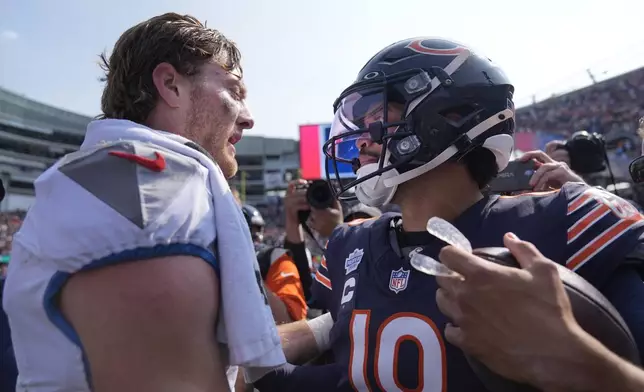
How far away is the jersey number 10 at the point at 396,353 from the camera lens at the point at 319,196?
6.09ft

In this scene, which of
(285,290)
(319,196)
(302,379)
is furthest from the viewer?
(319,196)

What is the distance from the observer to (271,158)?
52562mm

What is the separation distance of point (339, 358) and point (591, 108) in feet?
73.8

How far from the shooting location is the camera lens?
330 centimetres

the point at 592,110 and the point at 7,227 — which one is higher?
the point at 592,110

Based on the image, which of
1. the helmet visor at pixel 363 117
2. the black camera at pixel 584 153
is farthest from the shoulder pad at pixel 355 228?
the black camera at pixel 584 153

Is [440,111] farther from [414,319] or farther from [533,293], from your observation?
[533,293]

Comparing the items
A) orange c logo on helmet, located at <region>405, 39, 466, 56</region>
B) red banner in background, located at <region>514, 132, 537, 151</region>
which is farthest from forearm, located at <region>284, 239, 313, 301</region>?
red banner in background, located at <region>514, 132, 537, 151</region>

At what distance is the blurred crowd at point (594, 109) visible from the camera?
61.2 ft

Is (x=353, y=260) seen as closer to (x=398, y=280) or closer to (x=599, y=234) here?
(x=398, y=280)

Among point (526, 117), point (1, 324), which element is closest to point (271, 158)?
point (526, 117)

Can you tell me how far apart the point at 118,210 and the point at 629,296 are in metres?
1.16

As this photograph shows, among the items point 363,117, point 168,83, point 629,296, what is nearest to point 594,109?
point 363,117

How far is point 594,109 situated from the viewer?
2045 centimetres
